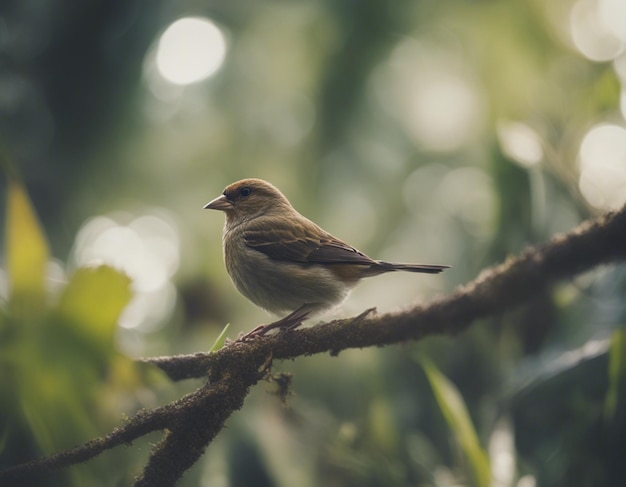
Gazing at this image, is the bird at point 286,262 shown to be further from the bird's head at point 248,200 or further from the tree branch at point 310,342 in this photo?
the tree branch at point 310,342

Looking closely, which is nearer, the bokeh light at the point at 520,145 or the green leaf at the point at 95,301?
the green leaf at the point at 95,301

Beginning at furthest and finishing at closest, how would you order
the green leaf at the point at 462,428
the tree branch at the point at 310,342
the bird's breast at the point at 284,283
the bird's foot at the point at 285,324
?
1. the bird's breast at the point at 284,283
2. the green leaf at the point at 462,428
3. the bird's foot at the point at 285,324
4. the tree branch at the point at 310,342

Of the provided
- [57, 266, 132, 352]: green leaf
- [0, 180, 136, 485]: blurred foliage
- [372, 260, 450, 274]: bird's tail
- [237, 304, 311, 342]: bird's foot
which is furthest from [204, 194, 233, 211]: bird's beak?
[57, 266, 132, 352]: green leaf

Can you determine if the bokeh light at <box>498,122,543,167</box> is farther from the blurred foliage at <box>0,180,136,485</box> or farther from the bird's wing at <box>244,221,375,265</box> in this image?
the blurred foliage at <box>0,180,136,485</box>

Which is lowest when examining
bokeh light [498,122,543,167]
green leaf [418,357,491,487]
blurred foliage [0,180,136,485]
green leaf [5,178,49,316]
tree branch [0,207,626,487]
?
green leaf [418,357,491,487]

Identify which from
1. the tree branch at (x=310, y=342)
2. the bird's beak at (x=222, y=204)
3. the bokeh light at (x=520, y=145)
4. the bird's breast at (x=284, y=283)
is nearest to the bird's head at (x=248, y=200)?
the bird's beak at (x=222, y=204)

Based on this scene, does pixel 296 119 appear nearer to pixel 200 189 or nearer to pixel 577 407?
pixel 200 189

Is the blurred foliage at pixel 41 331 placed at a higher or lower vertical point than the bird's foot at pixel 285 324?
higher
